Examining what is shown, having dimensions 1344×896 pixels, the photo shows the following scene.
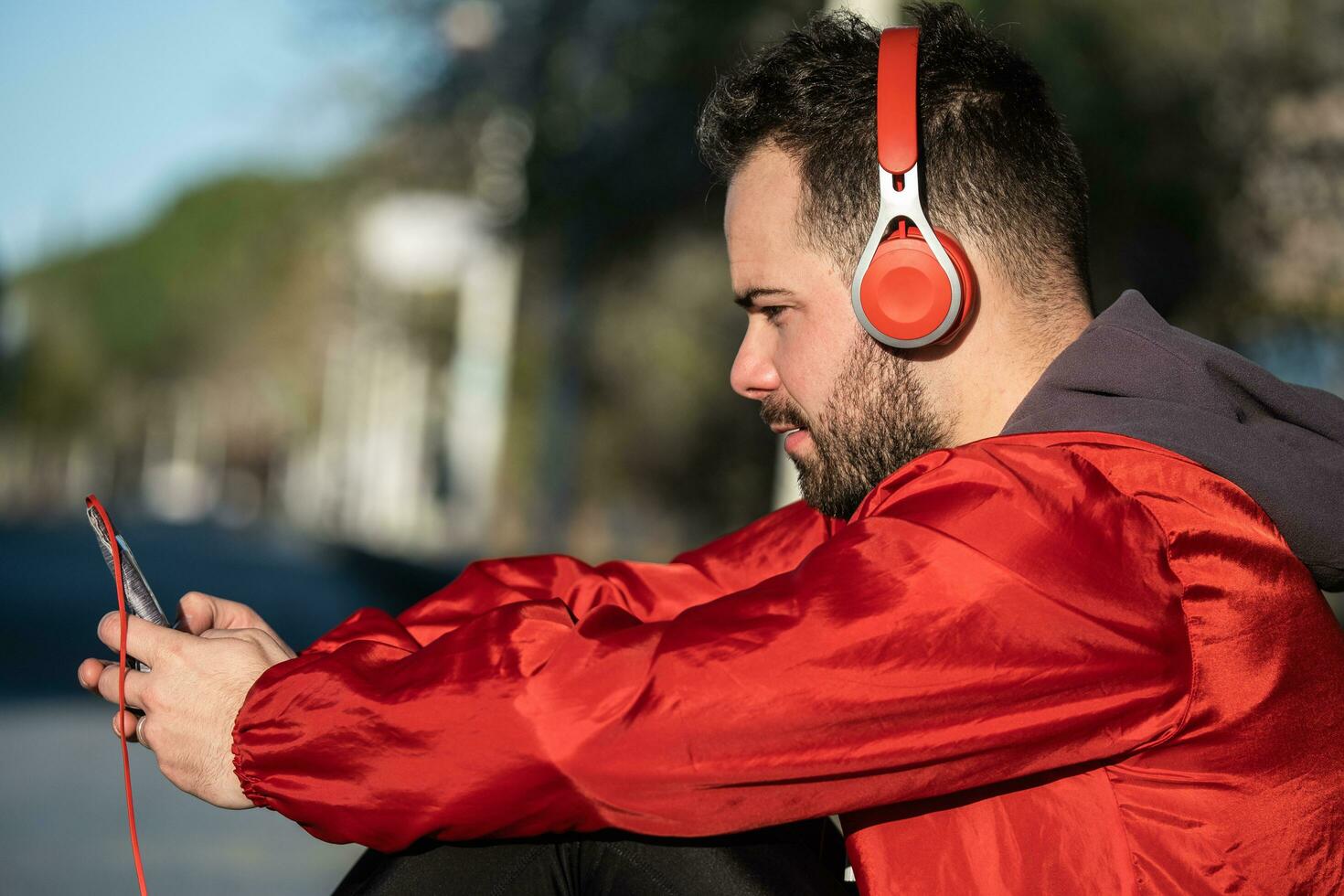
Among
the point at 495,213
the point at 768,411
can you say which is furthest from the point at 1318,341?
the point at 768,411

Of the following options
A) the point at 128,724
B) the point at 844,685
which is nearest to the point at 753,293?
the point at 844,685

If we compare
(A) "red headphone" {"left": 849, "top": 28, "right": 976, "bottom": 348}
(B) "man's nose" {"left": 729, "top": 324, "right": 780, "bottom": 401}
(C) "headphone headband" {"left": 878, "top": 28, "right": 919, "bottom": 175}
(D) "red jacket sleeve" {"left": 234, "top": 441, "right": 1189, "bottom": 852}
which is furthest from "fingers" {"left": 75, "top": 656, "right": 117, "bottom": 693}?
(C) "headphone headband" {"left": 878, "top": 28, "right": 919, "bottom": 175}

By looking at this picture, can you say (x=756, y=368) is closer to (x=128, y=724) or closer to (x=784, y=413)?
(x=784, y=413)

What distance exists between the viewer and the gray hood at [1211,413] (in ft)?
5.65

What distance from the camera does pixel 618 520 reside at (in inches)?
909

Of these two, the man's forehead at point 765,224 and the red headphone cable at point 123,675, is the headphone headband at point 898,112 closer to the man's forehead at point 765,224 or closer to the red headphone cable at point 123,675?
the man's forehead at point 765,224

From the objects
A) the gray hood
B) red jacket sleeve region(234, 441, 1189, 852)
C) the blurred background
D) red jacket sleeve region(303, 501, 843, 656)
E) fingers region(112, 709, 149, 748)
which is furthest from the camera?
the blurred background

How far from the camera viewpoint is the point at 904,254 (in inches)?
76.4

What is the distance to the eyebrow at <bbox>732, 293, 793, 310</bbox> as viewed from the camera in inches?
84.1

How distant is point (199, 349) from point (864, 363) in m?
88.4

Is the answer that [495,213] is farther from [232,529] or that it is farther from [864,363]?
[232,529]

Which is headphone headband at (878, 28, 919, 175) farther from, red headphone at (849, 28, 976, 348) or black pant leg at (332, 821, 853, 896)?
black pant leg at (332, 821, 853, 896)

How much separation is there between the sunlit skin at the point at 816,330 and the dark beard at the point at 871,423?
0.02m

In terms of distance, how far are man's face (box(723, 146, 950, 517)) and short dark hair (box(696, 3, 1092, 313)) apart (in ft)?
0.13
